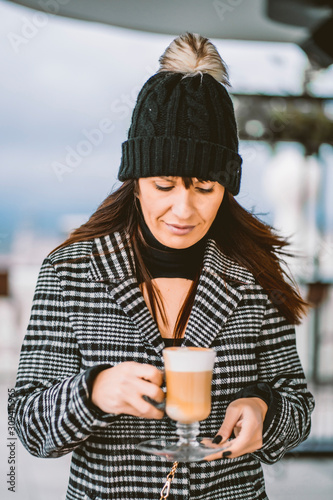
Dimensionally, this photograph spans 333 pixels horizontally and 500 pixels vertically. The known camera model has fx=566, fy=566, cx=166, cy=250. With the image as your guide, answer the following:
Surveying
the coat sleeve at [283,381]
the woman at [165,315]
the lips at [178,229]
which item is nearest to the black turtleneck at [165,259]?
the woman at [165,315]

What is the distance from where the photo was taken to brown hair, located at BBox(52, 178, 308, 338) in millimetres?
1642

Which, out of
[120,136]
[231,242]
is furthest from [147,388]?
[120,136]

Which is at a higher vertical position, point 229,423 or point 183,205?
point 183,205

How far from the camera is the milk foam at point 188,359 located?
126 centimetres

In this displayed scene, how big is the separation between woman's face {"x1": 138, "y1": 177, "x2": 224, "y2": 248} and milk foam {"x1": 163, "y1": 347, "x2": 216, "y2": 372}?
1.09ft

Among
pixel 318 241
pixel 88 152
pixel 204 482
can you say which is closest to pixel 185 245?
pixel 204 482

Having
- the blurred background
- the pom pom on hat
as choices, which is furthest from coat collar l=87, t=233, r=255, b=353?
the blurred background

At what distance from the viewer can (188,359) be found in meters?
1.26

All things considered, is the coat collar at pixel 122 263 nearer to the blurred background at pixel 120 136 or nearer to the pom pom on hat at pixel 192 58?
the pom pom on hat at pixel 192 58

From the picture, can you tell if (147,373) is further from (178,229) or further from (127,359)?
(178,229)

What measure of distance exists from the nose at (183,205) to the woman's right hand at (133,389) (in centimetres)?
42

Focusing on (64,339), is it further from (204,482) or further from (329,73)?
(329,73)

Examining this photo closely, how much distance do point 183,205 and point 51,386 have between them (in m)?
0.56

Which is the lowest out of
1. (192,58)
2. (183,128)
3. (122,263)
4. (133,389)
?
(133,389)
